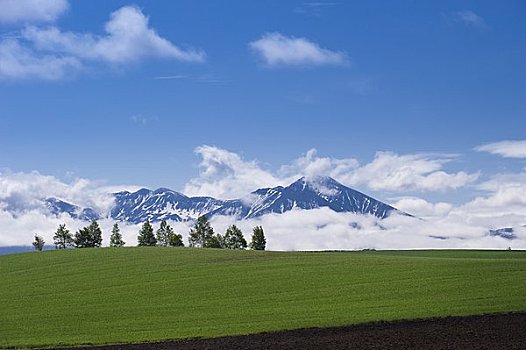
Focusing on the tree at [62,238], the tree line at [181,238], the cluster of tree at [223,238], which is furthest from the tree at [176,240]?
the tree at [62,238]

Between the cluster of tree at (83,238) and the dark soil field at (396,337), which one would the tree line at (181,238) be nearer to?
the cluster of tree at (83,238)

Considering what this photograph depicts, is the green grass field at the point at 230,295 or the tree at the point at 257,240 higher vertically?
the tree at the point at 257,240

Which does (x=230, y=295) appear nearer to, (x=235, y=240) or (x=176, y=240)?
(x=235, y=240)

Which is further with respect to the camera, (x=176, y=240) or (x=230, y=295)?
(x=176, y=240)

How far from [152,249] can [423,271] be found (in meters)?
48.3

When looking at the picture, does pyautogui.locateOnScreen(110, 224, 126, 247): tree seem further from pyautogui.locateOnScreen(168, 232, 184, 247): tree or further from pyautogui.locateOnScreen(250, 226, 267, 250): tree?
pyautogui.locateOnScreen(250, 226, 267, 250): tree

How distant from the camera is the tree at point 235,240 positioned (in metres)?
136

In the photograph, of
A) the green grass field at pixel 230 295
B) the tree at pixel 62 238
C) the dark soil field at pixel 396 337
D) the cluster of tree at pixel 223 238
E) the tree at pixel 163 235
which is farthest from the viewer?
→ the tree at pixel 163 235

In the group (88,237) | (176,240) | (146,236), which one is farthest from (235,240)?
(88,237)

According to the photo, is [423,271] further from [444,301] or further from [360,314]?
[360,314]

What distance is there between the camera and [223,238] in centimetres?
13888

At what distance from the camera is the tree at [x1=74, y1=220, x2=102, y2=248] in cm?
13193

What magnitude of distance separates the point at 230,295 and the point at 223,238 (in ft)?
283

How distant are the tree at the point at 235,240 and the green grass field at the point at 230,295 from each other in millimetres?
57130
